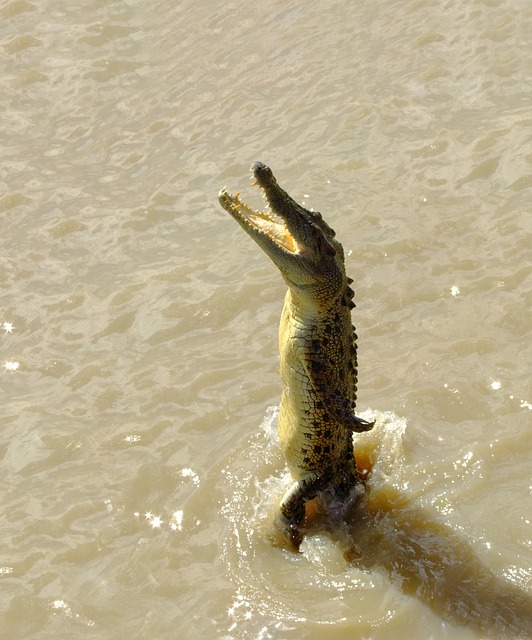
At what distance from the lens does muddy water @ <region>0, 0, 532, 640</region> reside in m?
5.79

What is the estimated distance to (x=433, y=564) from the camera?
575 cm

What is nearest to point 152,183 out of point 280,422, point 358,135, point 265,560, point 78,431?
point 358,135

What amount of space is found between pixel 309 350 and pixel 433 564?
1493 mm

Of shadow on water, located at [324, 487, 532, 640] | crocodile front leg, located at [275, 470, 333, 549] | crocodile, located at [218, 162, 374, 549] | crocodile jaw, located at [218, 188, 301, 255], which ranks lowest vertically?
shadow on water, located at [324, 487, 532, 640]

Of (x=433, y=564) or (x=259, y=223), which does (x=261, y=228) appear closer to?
(x=259, y=223)

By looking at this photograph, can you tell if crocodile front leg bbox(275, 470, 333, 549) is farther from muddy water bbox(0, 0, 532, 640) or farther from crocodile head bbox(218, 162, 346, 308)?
crocodile head bbox(218, 162, 346, 308)

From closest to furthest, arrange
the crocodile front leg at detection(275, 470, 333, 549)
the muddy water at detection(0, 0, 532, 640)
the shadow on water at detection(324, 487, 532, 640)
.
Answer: the shadow on water at detection(324, 487, 532, 640)
the muddy water at detection(0, 0, 532, 640)
the crocodile front leg at detection(275, 470, 333, 549)

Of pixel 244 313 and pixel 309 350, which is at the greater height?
pixel 309 350

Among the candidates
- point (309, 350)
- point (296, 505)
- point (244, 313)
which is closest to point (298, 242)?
point (309, 350)

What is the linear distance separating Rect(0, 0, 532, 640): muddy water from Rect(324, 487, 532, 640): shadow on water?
0.6 inches

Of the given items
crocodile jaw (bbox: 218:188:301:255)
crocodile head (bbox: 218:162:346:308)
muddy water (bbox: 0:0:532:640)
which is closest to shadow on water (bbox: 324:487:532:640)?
muddy water (bbox: 0:0:532:640)

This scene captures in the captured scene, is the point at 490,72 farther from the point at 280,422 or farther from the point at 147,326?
the point at 280,422

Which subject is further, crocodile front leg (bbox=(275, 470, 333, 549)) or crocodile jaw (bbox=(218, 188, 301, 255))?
crocodile front leg (bbox=(275, 470, 333, 549))

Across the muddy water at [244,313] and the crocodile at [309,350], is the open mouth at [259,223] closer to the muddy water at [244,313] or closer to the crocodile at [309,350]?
the crocodile at [309,350]
